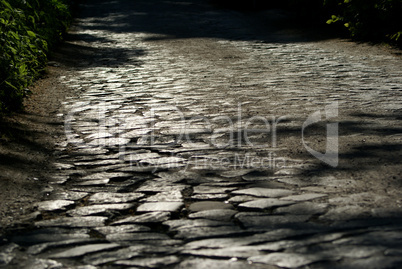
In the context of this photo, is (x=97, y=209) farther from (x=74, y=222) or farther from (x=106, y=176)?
(x=106, y=176)

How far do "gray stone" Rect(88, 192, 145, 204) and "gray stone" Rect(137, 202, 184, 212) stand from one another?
175 mm

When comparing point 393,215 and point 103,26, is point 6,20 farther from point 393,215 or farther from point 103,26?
point 103,26

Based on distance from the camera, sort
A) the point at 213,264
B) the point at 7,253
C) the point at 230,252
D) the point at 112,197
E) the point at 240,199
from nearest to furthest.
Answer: the point at 213,264 → the point at 230,252 → the point at 7,253 → the point at 240,199 → the point at 112,197

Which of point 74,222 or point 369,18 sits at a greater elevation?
point 369,18

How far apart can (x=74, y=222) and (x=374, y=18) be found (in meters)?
10.2

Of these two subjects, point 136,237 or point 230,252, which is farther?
point 136,237

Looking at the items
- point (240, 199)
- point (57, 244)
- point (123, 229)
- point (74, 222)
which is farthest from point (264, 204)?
point (57, 244)

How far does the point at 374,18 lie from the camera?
12.3 meters

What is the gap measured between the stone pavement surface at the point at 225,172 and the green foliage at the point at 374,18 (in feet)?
5.42

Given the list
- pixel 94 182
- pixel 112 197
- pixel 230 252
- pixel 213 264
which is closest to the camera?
pixel 213 264

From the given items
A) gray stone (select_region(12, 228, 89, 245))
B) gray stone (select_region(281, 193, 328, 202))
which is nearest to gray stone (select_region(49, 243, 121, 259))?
gray stone (select_region(12, 228, 89, 245))

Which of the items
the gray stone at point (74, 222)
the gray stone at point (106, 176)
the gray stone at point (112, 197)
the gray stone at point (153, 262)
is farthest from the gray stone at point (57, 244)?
the gray stone at point (106, 176)

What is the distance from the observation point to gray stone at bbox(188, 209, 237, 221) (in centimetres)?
355

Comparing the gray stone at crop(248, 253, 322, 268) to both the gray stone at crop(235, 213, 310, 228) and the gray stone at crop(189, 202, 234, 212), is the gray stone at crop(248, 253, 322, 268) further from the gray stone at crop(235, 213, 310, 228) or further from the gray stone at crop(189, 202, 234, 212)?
the gray stone at crop(189, 202, 234, 212)
